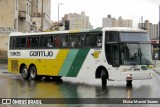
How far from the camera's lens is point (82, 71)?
993 inches

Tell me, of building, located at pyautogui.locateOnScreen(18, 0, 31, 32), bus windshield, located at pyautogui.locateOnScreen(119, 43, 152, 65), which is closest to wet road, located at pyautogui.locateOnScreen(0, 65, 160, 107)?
bus windshield, located at pyautogui.locateOnScreen(119, 43, 152, 65)

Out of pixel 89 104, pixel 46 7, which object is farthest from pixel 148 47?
pixel 46 7

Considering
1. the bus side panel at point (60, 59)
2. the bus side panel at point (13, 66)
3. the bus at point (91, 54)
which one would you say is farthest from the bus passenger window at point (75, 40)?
the bus side panel at point (13, 66)

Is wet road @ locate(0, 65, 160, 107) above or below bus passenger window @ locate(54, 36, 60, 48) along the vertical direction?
below

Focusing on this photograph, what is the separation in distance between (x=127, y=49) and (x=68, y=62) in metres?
4.48

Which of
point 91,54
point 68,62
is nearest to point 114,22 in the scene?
point 68,62

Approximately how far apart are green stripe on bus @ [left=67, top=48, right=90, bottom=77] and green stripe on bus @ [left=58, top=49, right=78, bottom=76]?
0.23 metres

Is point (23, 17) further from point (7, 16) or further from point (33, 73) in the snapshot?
point (33, 73)

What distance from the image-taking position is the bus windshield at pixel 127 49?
23.2 meters

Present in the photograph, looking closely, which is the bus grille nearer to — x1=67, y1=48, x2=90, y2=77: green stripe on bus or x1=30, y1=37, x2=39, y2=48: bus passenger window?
x1=30, y1=37, x2=39, y2=48: bus passenger window

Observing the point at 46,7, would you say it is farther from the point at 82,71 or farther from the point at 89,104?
the point at 89,104

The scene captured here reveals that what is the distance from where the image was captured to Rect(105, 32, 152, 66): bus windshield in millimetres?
23172

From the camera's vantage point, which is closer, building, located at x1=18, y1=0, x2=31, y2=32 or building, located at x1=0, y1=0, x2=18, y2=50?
building, located at x1=0, y1=0, x2=18, y2=50

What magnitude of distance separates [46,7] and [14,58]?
8666 cm
